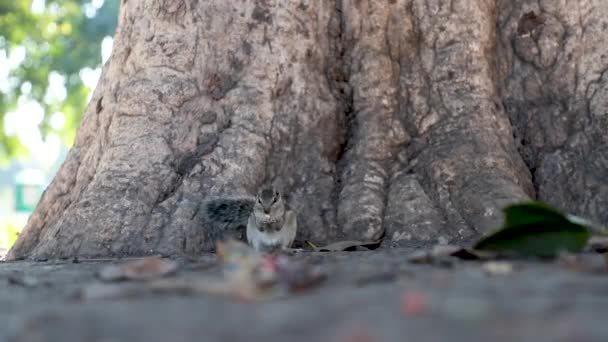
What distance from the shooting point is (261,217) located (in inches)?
200

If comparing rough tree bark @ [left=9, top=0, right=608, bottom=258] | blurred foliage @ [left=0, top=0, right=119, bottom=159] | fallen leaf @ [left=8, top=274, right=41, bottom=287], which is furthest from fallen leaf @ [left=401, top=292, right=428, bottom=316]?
blurred foliage @ [left=0, top=0, right=119, bottom=159]

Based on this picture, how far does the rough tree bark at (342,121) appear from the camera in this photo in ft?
17.0

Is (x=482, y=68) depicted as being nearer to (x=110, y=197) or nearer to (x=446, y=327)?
(x=110, y=197)

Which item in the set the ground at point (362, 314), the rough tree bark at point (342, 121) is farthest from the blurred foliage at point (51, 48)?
the ground at point (362, 314)

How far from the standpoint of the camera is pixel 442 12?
19.1 ft

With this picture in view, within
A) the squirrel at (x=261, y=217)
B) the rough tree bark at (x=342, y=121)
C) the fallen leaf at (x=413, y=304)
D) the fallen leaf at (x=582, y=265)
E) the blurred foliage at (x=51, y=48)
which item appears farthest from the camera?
the blurred foliage at (x=51, y=48)

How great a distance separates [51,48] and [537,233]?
20.4m

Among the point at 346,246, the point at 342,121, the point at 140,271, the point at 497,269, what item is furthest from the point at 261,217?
the point at 497,269

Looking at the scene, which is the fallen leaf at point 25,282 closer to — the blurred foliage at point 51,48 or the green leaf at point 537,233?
the green leaf at point 537,233

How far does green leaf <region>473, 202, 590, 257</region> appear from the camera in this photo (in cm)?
300

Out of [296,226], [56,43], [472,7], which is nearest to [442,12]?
[472,7]

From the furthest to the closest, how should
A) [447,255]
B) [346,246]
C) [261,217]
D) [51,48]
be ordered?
[51,48] < [261,217] < [346,246] < [447,255]

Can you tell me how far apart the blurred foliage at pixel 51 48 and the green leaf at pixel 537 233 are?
18.9m

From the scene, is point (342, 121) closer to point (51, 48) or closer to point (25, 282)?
point (25, 282)
